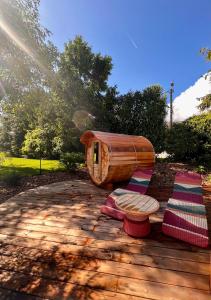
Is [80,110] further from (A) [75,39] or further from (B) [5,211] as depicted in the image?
(B) [5,211]

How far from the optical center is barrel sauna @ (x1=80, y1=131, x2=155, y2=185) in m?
7.01

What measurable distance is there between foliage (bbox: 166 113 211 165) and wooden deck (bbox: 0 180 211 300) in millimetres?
7929

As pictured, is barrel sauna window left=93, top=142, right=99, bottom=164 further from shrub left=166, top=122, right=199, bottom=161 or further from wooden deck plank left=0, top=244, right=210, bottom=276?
shrub left=166, top=122, right=199, bottom=161

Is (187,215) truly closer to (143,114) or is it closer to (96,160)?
(96,160)

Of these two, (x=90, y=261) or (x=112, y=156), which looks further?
(x=112, y=156)

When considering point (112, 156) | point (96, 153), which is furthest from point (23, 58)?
point (112, 156)

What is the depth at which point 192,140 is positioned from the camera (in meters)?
11.7

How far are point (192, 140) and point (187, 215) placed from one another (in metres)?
8.33

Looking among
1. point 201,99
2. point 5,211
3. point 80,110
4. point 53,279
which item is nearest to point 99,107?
point 80,110

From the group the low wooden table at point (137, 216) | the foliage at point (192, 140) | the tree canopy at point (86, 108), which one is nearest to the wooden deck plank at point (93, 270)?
the low wooden table at point (137, 216)

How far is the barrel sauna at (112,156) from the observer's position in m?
7.01

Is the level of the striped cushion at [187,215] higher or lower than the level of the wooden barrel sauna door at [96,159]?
lower

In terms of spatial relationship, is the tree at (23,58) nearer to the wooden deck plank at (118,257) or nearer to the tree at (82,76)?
the wooden deck plank at (118,257)

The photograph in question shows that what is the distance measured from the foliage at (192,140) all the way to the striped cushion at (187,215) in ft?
21.5
